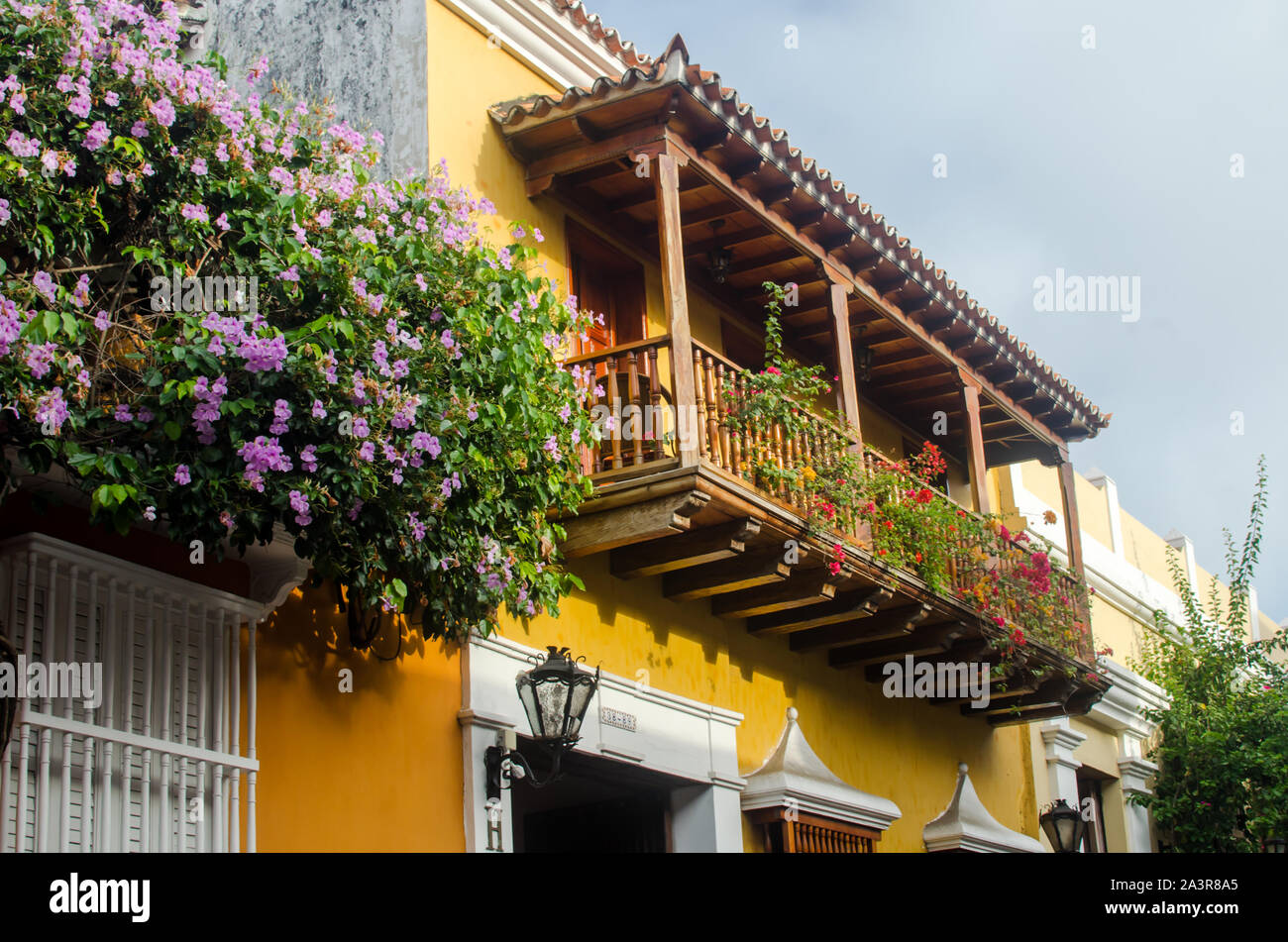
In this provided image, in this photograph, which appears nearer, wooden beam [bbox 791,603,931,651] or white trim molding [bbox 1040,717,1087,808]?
wooden beam [bbox 791,603,931,651]

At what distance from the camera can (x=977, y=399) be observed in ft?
47.9

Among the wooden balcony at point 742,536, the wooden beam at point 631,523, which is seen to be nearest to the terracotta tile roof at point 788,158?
the wooden balcony at point 742,536

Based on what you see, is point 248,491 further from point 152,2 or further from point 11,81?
point 152,2

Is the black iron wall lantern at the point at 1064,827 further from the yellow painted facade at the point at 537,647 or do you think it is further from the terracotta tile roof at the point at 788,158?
the terracotta tile roof at the point at 788,158

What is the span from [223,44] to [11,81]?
5.59 metres

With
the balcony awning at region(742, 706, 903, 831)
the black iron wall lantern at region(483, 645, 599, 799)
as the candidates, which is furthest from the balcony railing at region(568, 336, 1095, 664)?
the balcony awning at region(742, 706, 903, 831)

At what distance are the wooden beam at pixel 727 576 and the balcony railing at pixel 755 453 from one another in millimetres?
382

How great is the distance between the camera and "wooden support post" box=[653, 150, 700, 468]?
31.8 feet

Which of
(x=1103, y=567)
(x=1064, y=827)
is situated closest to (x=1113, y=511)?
(x=1103, y=567)

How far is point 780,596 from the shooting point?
1138 centimetres

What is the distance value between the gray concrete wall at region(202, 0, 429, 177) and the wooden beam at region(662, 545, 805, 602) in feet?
10.5

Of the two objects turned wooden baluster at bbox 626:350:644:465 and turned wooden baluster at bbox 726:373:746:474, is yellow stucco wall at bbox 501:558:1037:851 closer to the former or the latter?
turned wooden baluster at bbox 626:350:644:465

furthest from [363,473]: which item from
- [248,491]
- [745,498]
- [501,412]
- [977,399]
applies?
[977,399]

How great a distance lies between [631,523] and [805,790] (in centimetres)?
265
